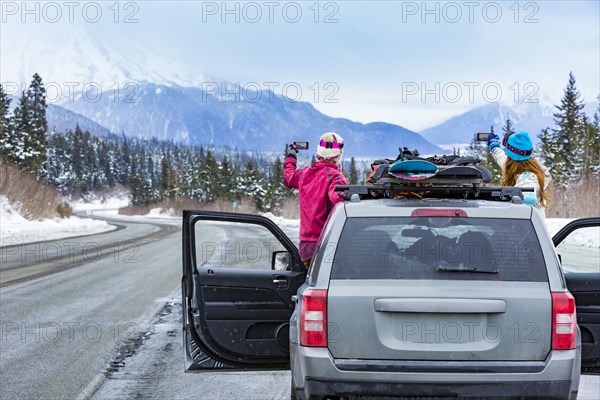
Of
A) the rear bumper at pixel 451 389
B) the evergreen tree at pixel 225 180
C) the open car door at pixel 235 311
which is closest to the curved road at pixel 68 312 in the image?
the open car door at pixel 235 311

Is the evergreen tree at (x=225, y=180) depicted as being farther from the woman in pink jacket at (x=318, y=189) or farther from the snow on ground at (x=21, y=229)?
the woman in pink jacket at (x=318, y=189)

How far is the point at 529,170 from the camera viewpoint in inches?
Result: 236

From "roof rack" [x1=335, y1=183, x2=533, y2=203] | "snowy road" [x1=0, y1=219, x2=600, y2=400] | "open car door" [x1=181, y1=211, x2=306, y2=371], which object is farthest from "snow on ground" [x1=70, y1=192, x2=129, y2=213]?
"roof rack" [x1=335, y1=183, x2=533, y2=203]

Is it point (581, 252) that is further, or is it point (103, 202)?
point (103, 202)

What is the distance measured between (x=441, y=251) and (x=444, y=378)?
71cm

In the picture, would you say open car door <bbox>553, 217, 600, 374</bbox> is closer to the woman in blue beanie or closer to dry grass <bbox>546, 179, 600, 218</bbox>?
the woman in blue beanie

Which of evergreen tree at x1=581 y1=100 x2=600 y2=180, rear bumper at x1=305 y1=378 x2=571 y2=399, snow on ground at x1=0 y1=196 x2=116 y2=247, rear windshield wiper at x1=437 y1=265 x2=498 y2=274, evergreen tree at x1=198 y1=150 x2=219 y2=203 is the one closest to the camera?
rear bumper at x1=305 y1=378 x2=571 y2=399

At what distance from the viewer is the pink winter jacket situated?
19.0ft

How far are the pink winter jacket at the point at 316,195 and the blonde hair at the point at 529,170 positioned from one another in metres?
1.58

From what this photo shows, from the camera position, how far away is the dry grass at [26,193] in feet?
123

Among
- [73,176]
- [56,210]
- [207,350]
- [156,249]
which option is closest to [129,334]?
[207,350]

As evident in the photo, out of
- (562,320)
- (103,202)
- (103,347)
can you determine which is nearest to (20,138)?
(103,347)

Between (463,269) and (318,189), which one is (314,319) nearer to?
(463,269)

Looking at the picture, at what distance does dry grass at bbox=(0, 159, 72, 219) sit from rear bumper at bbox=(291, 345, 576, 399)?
36.9m
